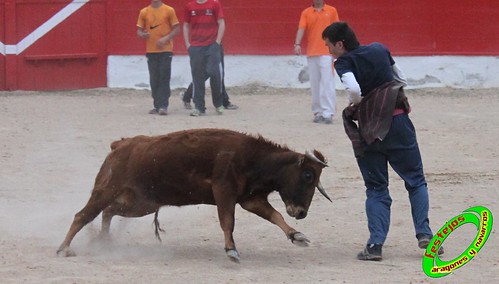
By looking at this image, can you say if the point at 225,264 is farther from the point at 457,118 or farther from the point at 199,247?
the point at 457,118

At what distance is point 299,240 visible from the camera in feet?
24.1

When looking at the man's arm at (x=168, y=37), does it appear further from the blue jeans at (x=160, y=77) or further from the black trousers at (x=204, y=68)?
the black trousers at (x=204, y=68)

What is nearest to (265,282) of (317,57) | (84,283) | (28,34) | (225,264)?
(225,264)

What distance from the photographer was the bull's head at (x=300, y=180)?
743 cm

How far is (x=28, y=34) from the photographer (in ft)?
55.8

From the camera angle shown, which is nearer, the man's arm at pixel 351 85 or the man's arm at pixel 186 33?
the man's arm at pixel 351 85

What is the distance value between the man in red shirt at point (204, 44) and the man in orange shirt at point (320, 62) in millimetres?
1092

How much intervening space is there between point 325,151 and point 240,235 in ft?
12.8

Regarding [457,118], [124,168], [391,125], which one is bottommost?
[457,118]

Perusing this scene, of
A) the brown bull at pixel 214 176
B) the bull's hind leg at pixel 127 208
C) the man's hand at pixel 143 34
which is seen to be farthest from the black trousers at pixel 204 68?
the brown bull at pixel 214 176

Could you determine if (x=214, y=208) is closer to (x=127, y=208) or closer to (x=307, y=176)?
(x=127, y=208)

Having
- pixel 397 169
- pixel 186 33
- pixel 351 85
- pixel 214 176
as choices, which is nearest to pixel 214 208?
Result: pixel 214 176

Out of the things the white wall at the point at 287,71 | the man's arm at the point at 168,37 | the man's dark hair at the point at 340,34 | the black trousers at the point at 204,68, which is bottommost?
the white wall at the point at 287,71

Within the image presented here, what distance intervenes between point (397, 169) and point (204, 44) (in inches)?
290
